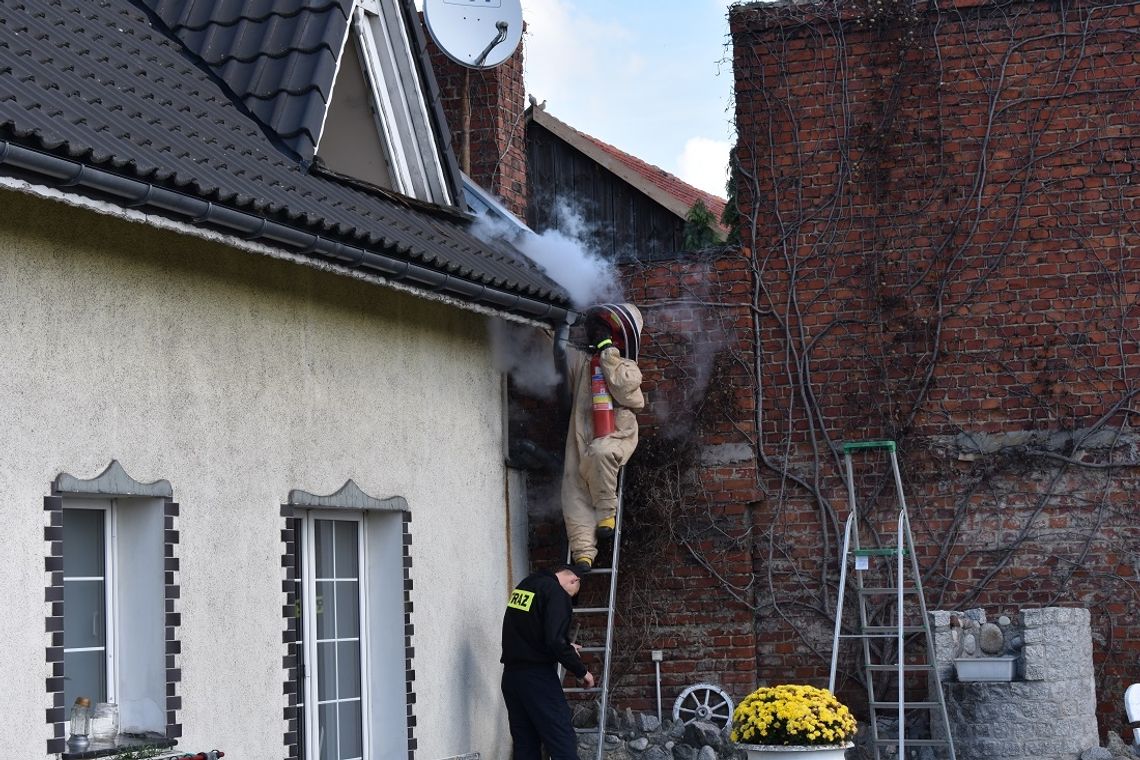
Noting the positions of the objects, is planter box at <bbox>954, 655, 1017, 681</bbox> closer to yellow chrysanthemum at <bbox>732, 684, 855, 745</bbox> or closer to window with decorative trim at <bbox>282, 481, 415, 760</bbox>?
yellow chrysanthemum at <bbox>732, 684, 855, 745</bbox>

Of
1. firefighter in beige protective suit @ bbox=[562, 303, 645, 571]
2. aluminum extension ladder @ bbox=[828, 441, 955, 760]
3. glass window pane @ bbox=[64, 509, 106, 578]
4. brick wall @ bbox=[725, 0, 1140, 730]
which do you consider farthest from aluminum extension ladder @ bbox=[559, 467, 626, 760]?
glass window pane @ bbox=[64, 509, 106, 578]

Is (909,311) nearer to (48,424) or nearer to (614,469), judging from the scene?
(614,469)

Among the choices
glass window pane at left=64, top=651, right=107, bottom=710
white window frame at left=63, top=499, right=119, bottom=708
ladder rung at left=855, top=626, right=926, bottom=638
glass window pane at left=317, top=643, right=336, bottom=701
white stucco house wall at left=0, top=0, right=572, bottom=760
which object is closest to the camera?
white stucco house wall at left=0, top=0, right=572, bottom=760

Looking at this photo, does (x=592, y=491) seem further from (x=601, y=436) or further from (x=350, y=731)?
(x=350, y=731)

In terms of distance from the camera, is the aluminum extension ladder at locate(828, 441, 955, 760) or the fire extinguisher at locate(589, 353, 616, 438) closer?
the aluminum extension ladder at locate(828, 441, 955, 760)

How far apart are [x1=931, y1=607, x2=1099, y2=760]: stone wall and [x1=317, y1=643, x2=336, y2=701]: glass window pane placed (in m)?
4.11

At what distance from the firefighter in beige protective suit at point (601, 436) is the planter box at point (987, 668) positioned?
8.20 ft

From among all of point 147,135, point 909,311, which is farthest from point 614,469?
point 147,135

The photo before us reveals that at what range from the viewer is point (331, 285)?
8516mm

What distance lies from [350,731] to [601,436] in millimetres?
2737

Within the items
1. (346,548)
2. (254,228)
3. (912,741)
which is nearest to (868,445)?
(912,741)

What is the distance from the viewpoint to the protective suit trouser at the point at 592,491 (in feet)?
33.6

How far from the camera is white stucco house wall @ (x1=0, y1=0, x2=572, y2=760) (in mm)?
6184

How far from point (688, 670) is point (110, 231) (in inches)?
222
